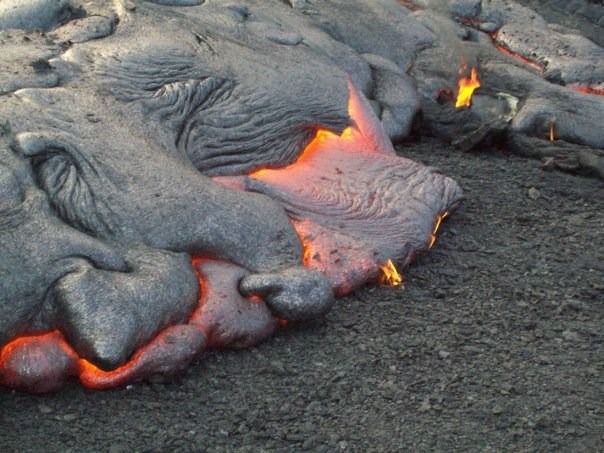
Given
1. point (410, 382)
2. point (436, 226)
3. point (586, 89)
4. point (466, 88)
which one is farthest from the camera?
point (586, 89)

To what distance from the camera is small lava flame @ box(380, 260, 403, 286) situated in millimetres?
4758

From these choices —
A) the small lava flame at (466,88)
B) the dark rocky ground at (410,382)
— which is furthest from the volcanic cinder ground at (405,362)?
the small lava flame at (466,88)

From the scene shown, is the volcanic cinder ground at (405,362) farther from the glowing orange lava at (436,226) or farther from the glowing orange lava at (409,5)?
the glowing orange lava at (409,5)

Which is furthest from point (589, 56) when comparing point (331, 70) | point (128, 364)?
point (128, 364)

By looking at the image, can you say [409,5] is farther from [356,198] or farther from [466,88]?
[356,198]

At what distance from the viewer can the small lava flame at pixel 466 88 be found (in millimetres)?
6766

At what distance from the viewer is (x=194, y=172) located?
4516 mm

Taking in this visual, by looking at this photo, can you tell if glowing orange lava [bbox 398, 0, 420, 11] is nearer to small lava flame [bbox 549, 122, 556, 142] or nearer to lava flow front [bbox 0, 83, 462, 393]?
small lava flame [bbox 549, 122, 556, 142]

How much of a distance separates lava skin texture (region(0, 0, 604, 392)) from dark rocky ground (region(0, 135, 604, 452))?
12cm

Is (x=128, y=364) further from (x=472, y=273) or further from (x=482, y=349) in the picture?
(x=472, y=273)

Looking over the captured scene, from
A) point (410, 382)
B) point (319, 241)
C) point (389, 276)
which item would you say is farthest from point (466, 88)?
point (410, 382)

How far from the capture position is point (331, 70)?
18.7ft

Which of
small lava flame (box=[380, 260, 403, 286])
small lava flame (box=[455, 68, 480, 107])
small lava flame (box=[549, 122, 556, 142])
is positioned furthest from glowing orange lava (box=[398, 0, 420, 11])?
small lava flame (box=[380, 260, 403, 286])

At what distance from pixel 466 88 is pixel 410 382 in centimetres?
323
